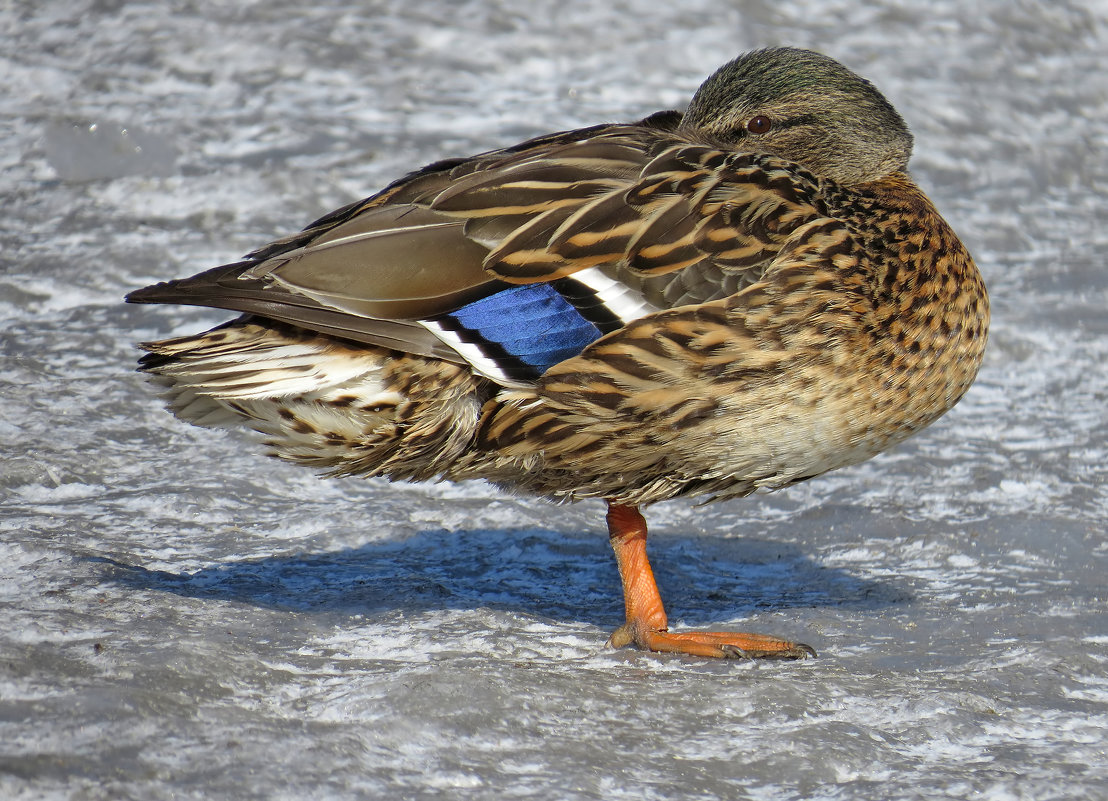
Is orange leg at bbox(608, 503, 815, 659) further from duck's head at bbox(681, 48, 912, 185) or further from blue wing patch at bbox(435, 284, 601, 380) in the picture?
duck's head at bbox(681, 48, 912, 185)

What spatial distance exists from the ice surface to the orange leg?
8 centimetres

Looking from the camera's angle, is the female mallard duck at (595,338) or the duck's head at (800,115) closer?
the female mallard duck at (595,338)

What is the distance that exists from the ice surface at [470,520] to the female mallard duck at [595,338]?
0.51 meters

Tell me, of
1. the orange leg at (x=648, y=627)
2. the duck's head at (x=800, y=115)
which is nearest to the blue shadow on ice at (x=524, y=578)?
the orange leg at (x=648, y=627)

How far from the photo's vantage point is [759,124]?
13.9 ft

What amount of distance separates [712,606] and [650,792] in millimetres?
1508

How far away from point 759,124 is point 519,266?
3.70 feet

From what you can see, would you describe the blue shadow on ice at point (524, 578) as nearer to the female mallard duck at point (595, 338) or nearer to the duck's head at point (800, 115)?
the female mallard duck at point (595, 338)

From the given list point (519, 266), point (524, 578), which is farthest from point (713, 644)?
point (519, 266)

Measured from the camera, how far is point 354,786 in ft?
9.05

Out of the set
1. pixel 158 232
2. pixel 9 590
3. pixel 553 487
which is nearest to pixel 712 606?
pixel 553 487

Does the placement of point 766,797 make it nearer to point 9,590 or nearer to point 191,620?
point 191,620

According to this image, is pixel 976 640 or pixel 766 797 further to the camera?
pixel 976 640

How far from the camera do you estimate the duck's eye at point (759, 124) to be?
4.21m
